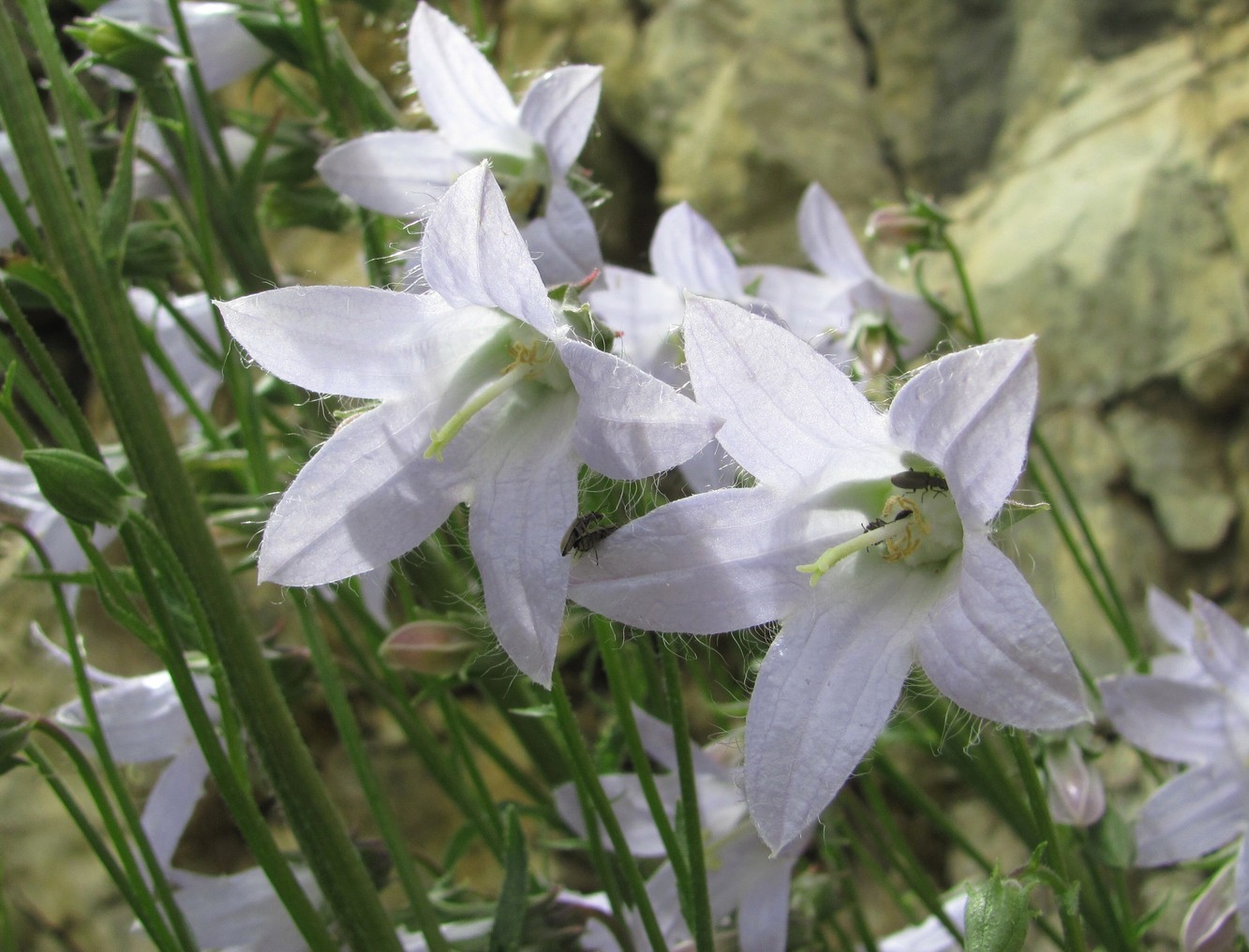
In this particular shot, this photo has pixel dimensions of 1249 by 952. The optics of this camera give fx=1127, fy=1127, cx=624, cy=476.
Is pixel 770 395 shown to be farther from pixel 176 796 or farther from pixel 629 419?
pixel 176 796

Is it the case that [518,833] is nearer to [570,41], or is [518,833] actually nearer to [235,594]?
[235,594]

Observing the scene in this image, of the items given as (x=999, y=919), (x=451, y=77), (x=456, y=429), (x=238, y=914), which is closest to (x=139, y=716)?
(x=238, y=914)

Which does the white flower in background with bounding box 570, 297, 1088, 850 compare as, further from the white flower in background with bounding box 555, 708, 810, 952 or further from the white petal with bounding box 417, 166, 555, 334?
the white flower in background with bounding box 555, 708, 810, 952

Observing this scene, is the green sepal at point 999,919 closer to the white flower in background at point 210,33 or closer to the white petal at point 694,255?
the white petal at point 694,255

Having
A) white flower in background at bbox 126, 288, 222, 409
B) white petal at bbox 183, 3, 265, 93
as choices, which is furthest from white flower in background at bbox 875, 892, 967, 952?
white petal at bbox 183, 3, 265, 93

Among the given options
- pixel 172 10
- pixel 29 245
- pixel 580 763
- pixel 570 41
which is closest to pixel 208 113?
pixel 172 10

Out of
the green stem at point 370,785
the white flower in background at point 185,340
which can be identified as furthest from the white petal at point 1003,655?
the white flower in background at point 185,340
